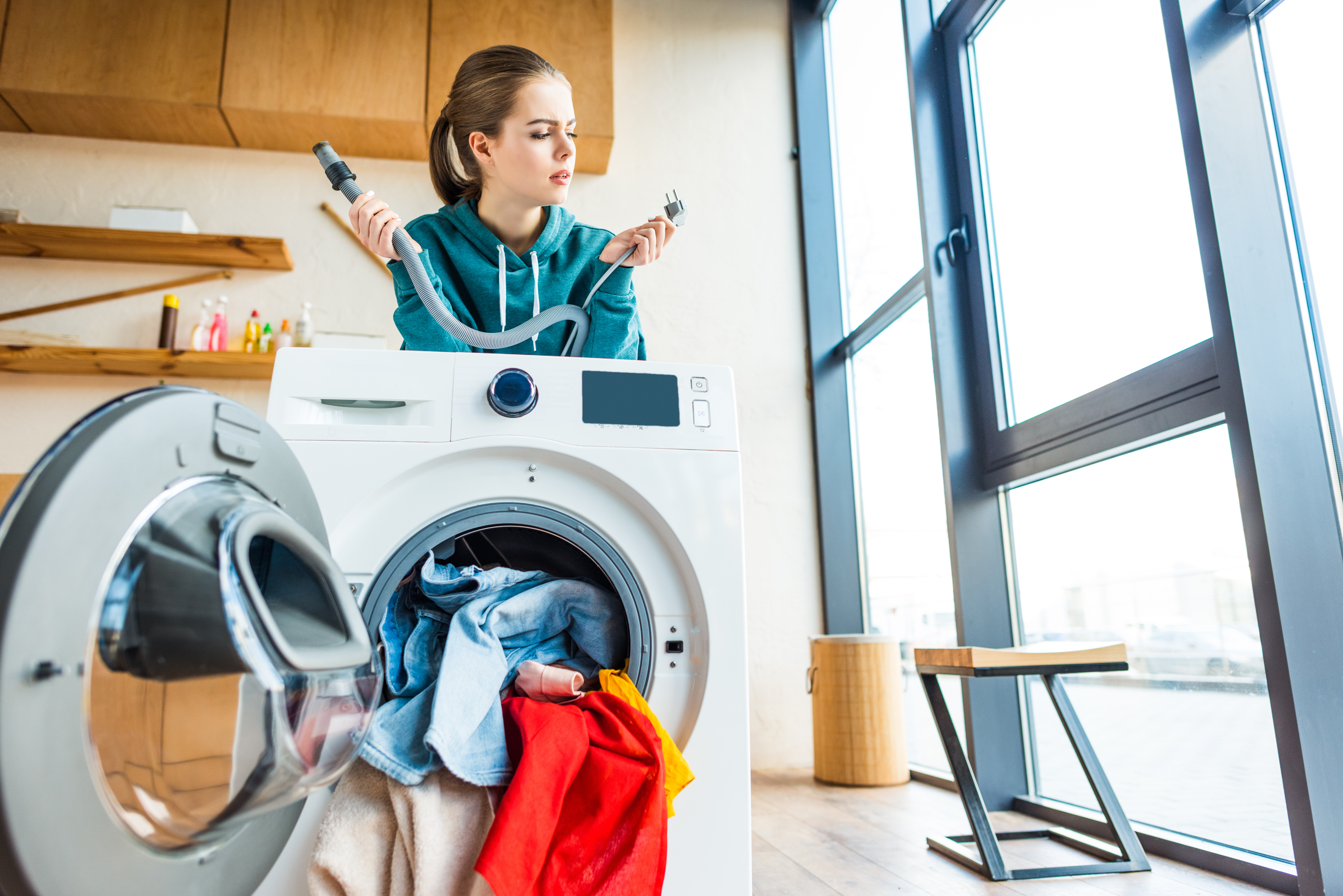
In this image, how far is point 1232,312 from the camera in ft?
3.97

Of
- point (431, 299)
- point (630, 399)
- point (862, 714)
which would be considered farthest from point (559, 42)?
point (862, 714)

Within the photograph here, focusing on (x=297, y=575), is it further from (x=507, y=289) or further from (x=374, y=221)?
(x=507, y=289)

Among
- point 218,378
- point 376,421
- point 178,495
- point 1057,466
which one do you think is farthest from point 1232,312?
point 218,378

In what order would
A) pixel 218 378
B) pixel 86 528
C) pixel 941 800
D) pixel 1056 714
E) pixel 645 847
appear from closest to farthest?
pixel 86 528, pixel 645 847, pixel 1056 714, pixel 941 800, pixel 218 378

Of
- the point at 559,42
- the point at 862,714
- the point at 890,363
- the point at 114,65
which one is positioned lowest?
the point at 862,714

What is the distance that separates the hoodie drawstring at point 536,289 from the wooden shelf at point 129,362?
139 centimetres

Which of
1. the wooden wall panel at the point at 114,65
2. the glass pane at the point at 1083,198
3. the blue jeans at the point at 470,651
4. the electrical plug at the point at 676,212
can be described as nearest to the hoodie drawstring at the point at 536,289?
the electrical plug at the point at 676,212

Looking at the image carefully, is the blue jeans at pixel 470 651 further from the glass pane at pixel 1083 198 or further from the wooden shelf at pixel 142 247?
the wooden shelf at pixel 142 247

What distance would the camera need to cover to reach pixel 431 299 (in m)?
1.14

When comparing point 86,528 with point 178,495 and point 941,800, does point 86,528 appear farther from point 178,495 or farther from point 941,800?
point 941,800

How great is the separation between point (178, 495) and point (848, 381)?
2.48 metres

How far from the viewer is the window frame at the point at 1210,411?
3.61 ft

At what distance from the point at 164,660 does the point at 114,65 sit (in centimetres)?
276

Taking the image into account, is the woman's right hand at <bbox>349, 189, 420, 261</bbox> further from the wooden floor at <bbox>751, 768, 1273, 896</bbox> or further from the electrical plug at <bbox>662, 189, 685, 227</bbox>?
the wooden floor at <bbox>751, 768, 1273, 896</bbox>
